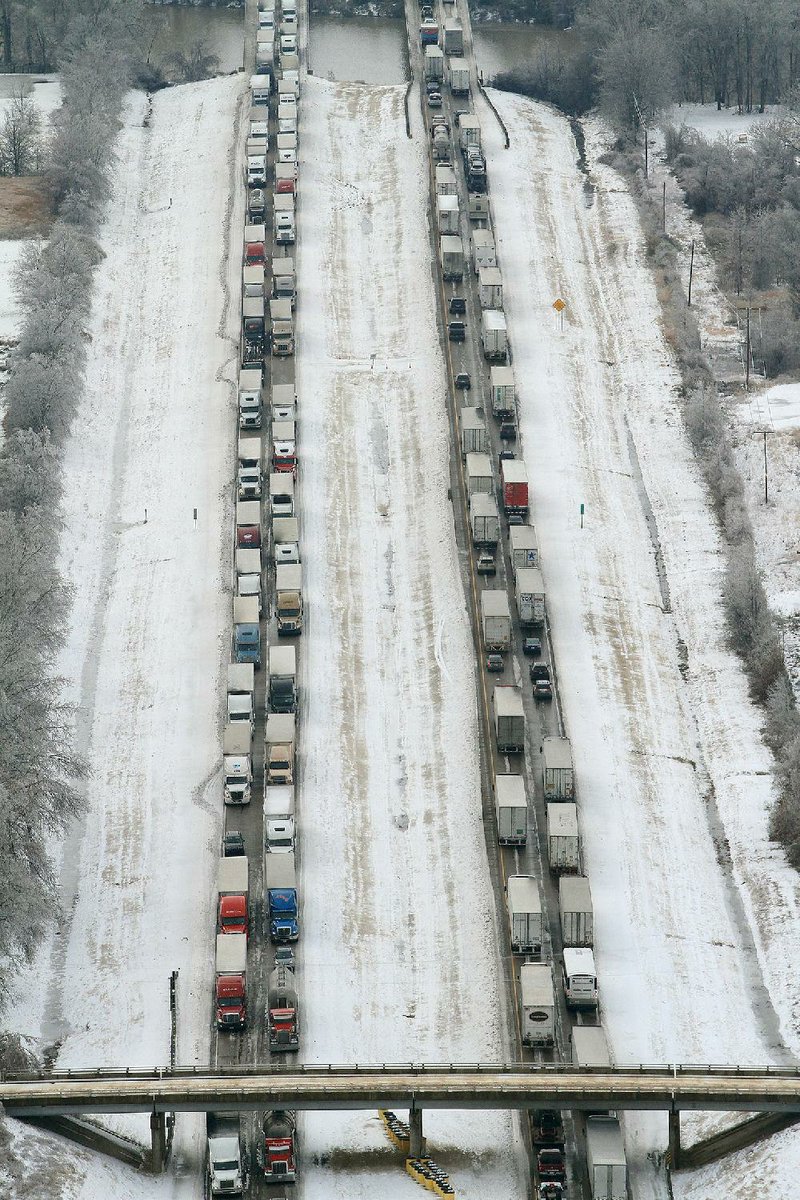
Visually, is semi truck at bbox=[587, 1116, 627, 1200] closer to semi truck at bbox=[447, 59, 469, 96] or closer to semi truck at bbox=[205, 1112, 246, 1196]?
semi truck at bbox=[205, 1112, 246, 1196]

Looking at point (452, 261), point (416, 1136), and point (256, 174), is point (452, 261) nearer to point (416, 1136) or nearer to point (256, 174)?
point (256, 174)

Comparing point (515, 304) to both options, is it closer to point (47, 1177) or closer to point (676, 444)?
point (676, 444)

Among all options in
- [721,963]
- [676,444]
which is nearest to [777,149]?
[676,444]

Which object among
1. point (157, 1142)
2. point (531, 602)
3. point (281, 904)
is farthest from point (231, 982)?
point (531, 602)

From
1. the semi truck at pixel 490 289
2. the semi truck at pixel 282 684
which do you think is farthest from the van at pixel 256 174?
the semi truck at pixel 282 684

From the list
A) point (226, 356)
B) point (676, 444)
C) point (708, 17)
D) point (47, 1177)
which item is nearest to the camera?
point (47, 1177)
